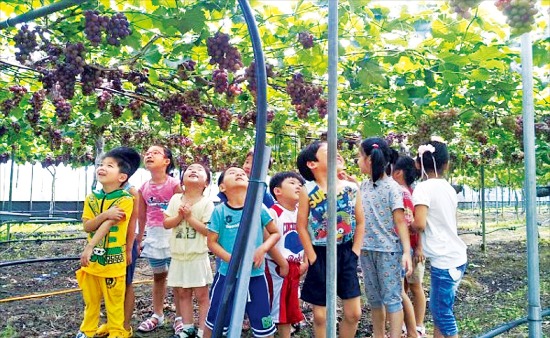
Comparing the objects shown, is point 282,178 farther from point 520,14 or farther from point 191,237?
point 520,14

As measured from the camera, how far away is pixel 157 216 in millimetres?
3461

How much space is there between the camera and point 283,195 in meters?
3.34

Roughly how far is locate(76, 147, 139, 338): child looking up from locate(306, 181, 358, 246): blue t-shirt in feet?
3.77

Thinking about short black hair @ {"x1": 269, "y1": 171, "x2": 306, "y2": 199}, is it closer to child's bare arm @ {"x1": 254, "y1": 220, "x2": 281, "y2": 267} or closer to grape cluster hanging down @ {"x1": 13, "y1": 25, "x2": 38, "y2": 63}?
child's bare arm @ {"x1": 254, "y1": 220, "x2": 281, "y2": 267}

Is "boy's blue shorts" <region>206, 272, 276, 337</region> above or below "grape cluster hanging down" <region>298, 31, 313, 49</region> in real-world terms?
below

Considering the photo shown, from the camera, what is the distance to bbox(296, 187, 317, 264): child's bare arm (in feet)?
8.36

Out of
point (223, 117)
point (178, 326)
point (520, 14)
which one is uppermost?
point (223, 117)

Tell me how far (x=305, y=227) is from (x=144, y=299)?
2.53m

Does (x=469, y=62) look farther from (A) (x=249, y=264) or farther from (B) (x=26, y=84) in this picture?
(B) (x=26, y=84)

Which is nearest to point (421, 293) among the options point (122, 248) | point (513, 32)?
point (122, 248)

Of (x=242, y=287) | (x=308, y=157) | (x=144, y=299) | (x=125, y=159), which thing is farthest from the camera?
(x=144, y=299)

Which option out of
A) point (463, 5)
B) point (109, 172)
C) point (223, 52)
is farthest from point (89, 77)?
point (463, 5)

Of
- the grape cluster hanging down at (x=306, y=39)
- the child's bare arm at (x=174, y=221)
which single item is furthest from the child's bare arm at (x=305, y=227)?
the grape cluster hanging down at (x=306, y=39)

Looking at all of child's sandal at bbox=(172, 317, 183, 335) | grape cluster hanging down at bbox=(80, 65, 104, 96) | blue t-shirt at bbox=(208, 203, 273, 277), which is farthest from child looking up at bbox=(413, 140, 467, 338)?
grape cluster hanging down at bbox=(80, 65, 104, 96)
